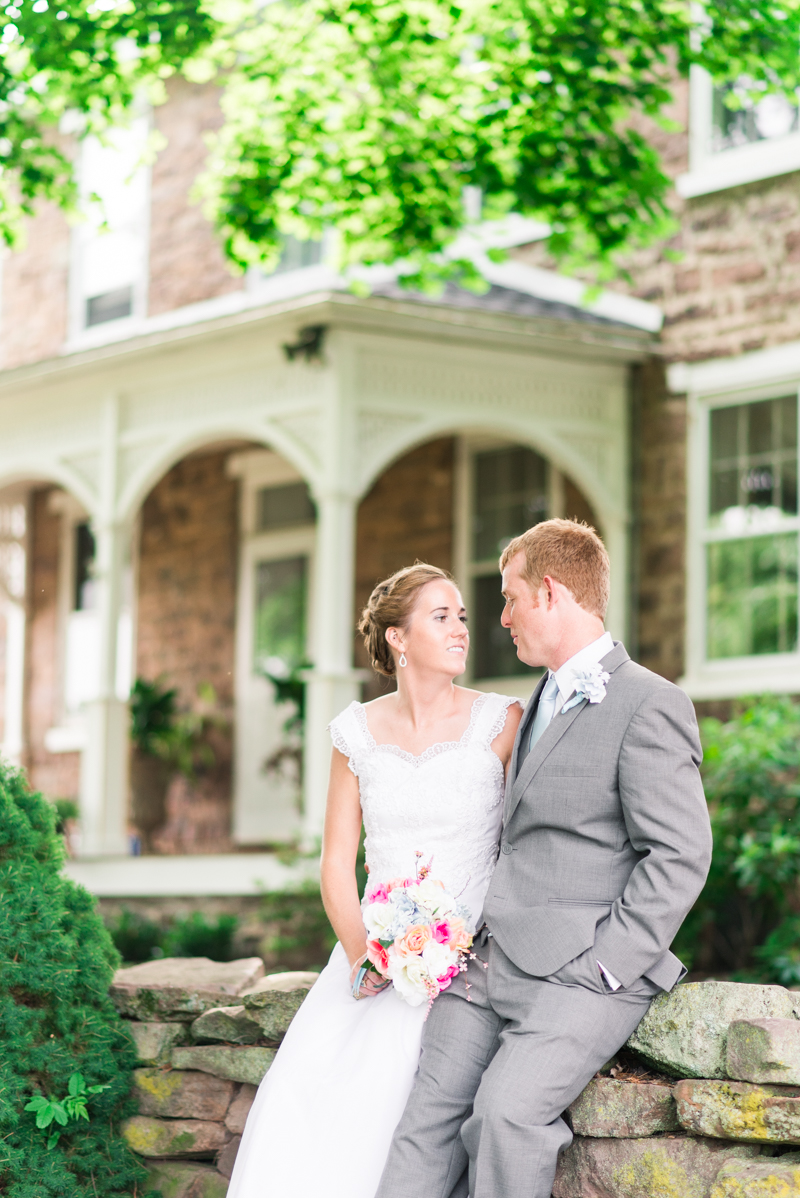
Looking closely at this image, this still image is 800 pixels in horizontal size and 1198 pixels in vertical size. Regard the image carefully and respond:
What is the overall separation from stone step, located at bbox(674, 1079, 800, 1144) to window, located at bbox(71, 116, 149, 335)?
10.6m

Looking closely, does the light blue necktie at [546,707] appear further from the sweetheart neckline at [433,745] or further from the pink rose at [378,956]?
the pink rose at [378,956]

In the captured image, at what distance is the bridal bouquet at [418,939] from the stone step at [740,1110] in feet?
1.96

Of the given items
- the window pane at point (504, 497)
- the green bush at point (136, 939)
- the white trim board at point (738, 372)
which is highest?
the white trim board at point (738, 372)

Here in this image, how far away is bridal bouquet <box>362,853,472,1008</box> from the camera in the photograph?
3.26m

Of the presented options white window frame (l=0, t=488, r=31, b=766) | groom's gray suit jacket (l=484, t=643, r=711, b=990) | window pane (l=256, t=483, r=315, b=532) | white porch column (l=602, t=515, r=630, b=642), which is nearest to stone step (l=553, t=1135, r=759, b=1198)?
groom's gray suit jacket (l=484, t=643, r=711, b=990)

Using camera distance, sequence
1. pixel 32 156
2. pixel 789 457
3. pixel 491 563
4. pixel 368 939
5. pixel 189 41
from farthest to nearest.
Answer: pixel 491 563 < pixel 789 457 < pixel 32 156 < pixel 189 41 < pixel 368 939

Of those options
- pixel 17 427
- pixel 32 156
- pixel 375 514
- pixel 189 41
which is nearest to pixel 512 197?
pixel 189 41

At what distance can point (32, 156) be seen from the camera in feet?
23.8

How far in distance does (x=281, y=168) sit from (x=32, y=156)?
1389mm

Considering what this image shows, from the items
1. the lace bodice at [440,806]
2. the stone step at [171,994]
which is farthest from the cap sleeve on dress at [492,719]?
the stone step at [171,994]

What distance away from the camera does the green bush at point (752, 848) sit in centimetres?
737

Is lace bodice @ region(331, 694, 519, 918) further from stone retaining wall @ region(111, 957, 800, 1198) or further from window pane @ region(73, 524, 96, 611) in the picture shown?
window pane @ region(73, 524, 96, 611)

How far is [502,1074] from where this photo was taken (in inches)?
118

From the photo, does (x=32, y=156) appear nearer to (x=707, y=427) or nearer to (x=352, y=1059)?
(x=707, y=427)
